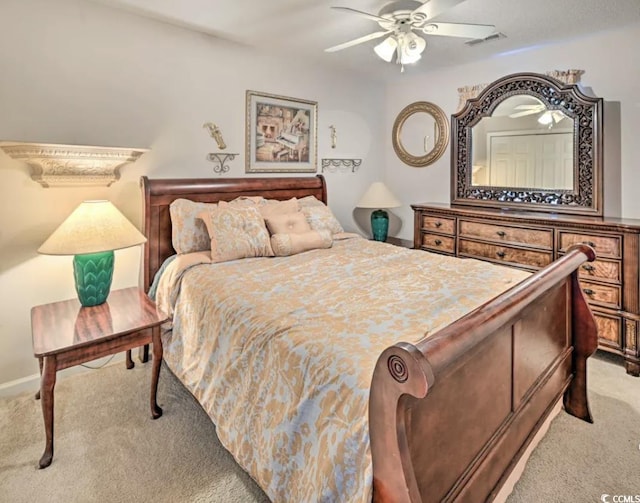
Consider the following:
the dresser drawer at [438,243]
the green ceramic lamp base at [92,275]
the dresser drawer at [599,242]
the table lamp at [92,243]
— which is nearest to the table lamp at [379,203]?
the dresser drawer at [438,243]

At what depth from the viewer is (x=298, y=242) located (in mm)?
2912

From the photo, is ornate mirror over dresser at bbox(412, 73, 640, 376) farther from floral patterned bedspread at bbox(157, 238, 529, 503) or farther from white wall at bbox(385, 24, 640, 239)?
floral patterned bedspread at bbox(157, 238, 529, 503)

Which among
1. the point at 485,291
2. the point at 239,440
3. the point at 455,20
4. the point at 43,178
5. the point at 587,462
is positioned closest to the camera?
the point at 239,440

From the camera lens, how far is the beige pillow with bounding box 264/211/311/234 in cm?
297

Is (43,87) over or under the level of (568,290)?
over

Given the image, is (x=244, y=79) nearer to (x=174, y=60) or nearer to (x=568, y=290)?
(x=174, y=60)

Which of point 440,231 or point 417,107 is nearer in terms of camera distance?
point 440,231

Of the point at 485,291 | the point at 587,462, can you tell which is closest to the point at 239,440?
the point at 485,291

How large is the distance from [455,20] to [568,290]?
205 centimetres

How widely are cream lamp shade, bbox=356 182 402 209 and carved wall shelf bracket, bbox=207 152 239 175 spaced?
4.87 feet

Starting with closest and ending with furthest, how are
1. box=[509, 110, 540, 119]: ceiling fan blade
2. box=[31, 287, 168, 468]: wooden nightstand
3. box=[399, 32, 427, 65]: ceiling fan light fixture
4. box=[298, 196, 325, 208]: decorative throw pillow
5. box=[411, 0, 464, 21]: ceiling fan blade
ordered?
box=[31, 287, 168, 468]: wooden nightstand < box=[411, 0, 464, 21]: ceiling fan blade < box=[399, 32, 427, 65]: ceiling fan light fixture < box=[509, 110, 540, 119]: ceiling fan blade < box=[298, 196, 325, 208]: decorative throw pillow

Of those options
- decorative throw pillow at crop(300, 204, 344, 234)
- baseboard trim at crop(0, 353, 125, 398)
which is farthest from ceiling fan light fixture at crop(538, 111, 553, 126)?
baseboard trim at crop(0, 353, 125, 398)

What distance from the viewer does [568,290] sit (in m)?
2.12

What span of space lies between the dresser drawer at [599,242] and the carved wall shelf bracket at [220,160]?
2774 millimetres
